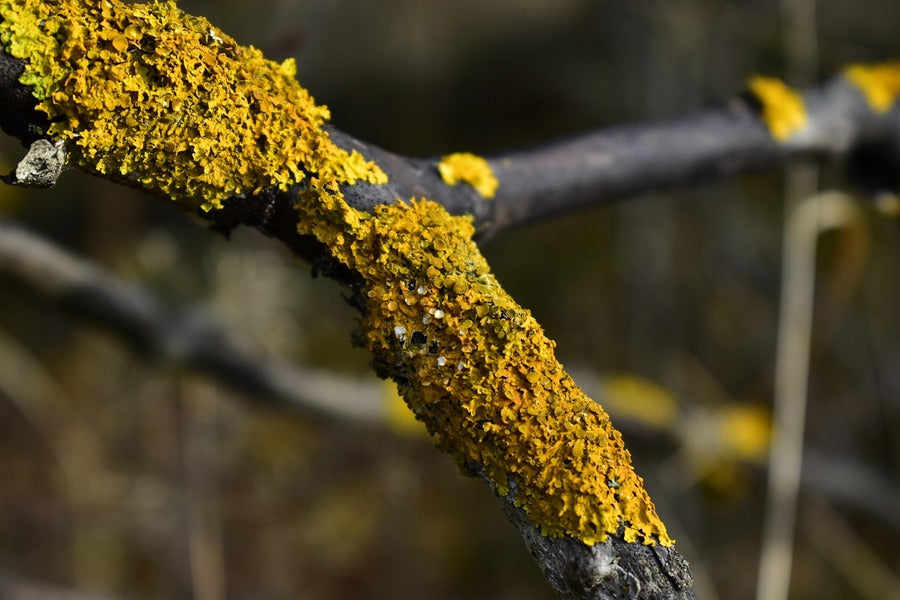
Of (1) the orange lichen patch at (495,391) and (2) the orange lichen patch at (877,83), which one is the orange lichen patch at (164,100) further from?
(2) the orange lichen patch at (877,83)

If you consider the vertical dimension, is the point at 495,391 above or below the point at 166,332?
below

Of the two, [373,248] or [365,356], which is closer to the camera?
[373,248]

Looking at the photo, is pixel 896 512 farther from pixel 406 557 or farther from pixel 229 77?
pixel 229 77

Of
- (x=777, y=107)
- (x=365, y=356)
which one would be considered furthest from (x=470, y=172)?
(x=365, y=356)

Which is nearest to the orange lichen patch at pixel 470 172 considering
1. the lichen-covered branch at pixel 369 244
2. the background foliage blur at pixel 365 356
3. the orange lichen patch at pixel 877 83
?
the lichen-covered branch at pixel 369 244

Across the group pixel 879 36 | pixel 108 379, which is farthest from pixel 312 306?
pixel 879 36

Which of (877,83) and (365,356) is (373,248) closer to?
(877,83)
